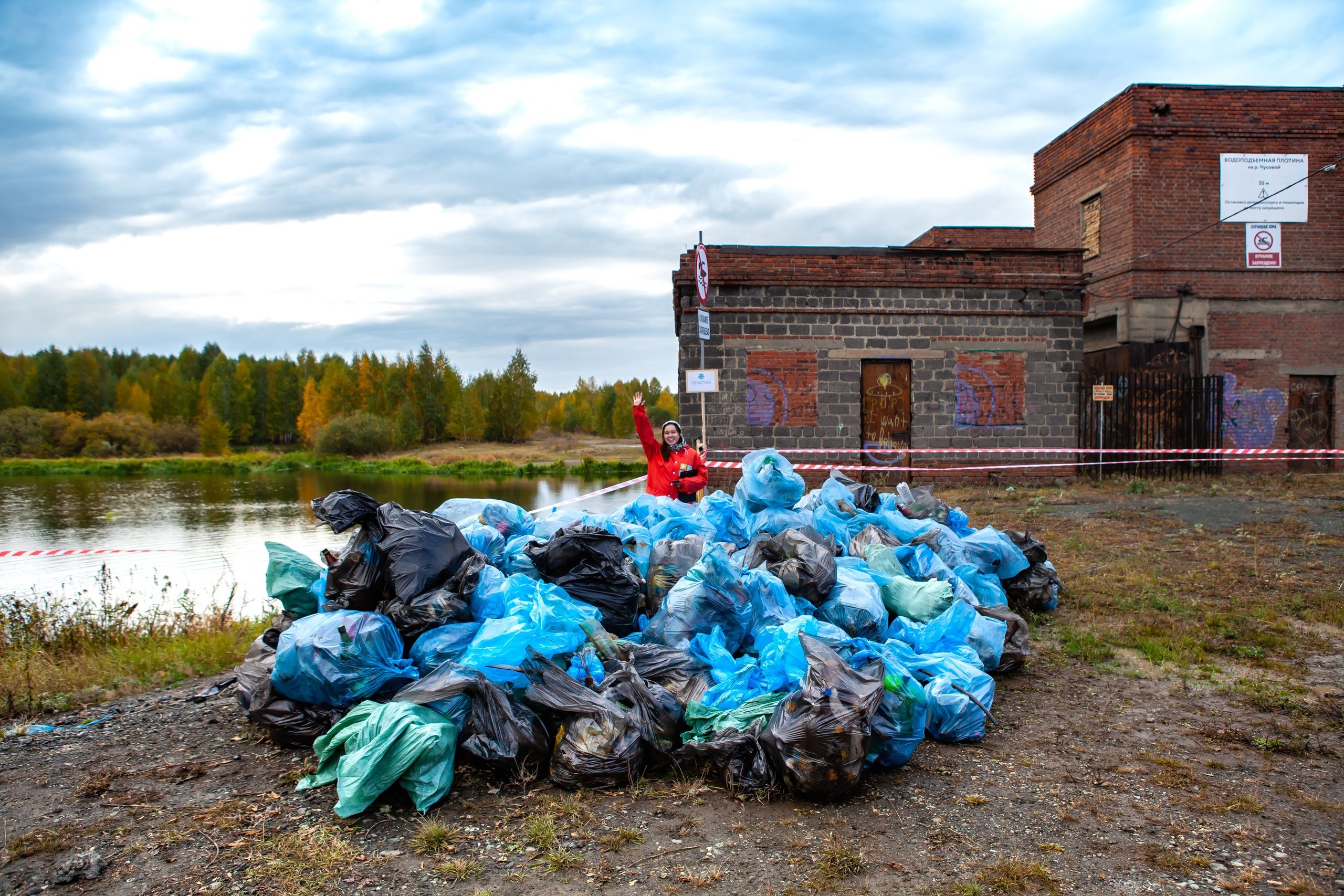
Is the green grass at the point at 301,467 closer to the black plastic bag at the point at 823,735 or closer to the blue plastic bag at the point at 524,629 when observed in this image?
the blue plastic bag at the point at 524,629

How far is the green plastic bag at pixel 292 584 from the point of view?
4227 mm

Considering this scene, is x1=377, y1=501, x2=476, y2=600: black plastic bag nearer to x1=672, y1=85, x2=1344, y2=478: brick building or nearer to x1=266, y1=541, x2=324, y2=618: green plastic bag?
x1=266, y1=541, x2=324, y2=618: green plastic bag

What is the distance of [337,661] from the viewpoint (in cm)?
353

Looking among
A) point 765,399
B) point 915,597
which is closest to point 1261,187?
point 765,399

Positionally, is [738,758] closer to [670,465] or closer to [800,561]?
[800,561]

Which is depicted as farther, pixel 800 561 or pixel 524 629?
pixel 800 561

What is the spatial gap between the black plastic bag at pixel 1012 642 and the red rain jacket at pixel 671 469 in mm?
2895

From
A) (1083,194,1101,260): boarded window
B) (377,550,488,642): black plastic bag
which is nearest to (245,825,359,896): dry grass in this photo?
(377,550,488,642): black plastic bag

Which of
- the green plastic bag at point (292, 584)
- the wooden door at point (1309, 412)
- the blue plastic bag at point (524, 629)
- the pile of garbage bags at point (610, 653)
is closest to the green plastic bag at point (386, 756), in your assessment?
the pile of garbage bags at point (610, 653)

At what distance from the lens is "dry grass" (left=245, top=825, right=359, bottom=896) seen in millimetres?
2619

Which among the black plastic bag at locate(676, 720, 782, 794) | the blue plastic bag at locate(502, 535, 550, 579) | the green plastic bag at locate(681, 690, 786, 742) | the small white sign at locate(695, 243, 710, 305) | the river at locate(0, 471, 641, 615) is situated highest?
the small white sign at locate(695, 243, 710, 305)

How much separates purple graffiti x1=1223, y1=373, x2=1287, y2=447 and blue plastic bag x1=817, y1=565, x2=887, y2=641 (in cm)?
1560

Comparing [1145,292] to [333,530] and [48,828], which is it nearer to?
[333,530]

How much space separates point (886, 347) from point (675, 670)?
10836mm
